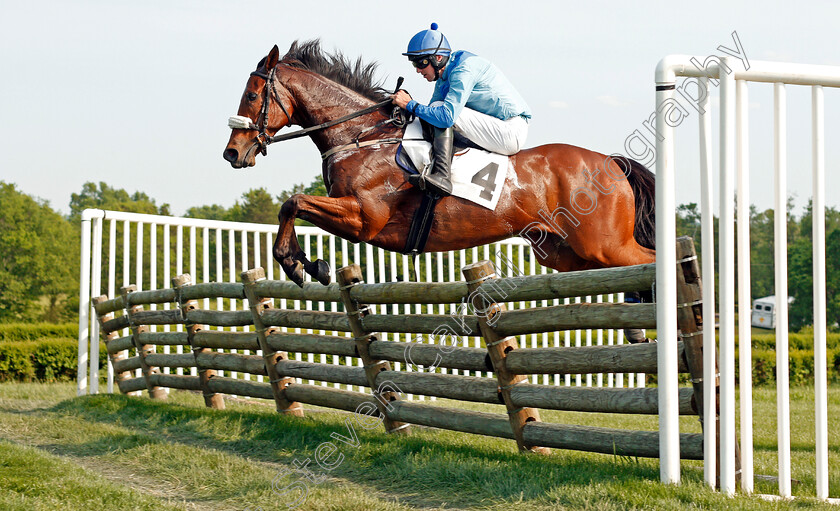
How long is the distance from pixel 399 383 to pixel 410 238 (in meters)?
1.03

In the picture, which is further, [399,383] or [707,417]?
[399,383]

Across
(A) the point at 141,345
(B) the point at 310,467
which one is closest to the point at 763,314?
(A) the point at 141,345

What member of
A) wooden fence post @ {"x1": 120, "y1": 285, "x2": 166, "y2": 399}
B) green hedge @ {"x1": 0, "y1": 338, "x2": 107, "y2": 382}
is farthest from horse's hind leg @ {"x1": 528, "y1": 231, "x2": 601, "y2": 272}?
green hedge @ {"x1": 0, "y1": 338, "x2": 107, "y2": 382}

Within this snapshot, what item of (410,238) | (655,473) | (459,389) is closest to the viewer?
(655,473)

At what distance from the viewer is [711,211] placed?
3582mm

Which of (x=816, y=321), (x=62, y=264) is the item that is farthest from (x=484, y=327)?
(x=62, y=264)

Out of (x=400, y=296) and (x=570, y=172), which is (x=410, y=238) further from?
(x=570, y=172)

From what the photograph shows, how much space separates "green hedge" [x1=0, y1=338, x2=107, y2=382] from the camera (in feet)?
42.0

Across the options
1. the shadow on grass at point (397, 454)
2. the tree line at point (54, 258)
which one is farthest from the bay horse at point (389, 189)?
the tree line at point (54, 258)

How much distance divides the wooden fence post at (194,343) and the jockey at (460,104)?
11.7 ft

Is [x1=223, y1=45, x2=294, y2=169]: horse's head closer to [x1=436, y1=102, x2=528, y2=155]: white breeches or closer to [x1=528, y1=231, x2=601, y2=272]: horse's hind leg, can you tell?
[x1=436, y1=102, x2=528, y2=155]: white breeches

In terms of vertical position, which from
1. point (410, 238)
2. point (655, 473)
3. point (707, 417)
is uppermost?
point (410, 238)

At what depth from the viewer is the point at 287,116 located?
20.0ft

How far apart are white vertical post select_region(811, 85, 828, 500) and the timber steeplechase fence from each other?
50 centimetres
